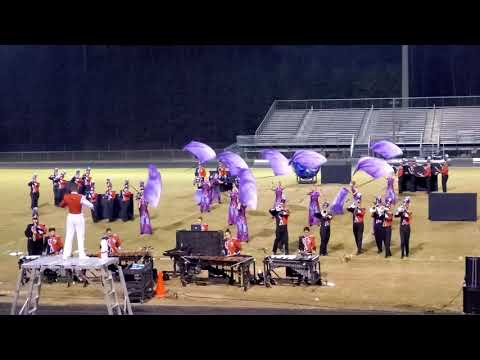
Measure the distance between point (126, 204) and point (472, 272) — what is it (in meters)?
14.8

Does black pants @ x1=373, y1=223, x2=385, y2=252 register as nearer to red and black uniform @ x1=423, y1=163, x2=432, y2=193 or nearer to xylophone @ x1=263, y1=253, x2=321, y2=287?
xylophone @ x1=263, y1=253, x2=321, y2=287

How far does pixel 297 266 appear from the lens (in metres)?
18.0

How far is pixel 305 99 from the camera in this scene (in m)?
48.6

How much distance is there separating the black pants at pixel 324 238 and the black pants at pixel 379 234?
1.24 meters

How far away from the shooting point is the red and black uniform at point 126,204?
1071 inches

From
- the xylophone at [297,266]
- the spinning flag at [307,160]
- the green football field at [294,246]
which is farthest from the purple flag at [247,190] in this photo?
the spinning flag at [307,160]

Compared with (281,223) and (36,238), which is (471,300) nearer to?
(281,223)

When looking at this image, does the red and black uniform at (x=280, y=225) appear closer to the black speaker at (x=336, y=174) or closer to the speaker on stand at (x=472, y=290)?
the speaker on stand at (x=472, y=290)

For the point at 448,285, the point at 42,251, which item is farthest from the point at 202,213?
the point at 448,285

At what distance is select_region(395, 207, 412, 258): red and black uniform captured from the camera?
811 inches

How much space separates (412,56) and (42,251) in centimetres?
3142

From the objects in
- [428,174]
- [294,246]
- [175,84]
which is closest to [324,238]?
[294,246]

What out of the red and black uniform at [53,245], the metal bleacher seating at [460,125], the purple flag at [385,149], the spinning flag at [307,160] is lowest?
the red and black uniform at [53,245]
